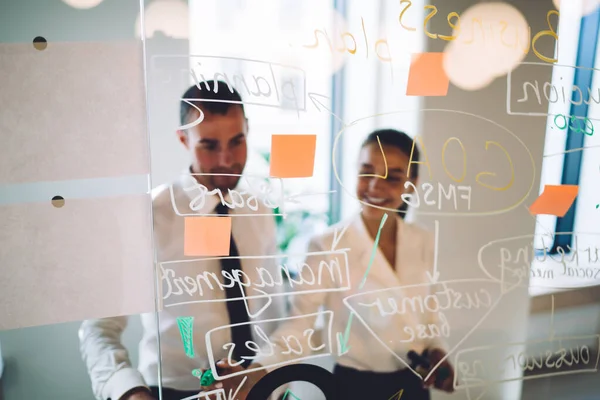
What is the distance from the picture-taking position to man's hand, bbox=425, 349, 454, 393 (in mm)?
970

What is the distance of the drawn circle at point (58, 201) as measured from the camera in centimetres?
79

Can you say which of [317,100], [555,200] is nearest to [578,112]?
[555,200]

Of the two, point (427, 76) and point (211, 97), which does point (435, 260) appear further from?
point (211, 97)

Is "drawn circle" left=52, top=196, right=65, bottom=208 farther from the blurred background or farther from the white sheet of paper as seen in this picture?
the blurred background

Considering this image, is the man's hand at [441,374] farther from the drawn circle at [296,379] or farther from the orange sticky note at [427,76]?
the orange sticky note at [427,76]

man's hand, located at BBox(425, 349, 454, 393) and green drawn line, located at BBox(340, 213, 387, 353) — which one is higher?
green drawn line, located at BBox(340, 213, 387, 353)

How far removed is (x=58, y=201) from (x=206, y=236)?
274 millimetres

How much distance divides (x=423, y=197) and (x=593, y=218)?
1.39ft

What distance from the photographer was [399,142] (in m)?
0.86

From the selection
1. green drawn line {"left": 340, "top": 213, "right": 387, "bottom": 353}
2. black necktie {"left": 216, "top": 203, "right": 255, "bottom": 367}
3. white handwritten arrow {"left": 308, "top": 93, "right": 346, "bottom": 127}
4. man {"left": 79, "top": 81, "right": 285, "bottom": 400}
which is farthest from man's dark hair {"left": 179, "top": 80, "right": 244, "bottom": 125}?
green drawn line {"left": 340, "top": 213, "right": 387, "bottom": 353}

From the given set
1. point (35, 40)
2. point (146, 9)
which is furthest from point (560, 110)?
point (35, 40)

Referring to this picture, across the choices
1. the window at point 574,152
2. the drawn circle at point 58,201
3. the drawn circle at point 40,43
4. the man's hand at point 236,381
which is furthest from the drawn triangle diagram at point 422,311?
the drawn circle at point 40,43

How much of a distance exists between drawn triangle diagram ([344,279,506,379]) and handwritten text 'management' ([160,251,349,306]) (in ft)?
0.22

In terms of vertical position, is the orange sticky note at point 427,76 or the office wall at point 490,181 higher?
the orange sticky note at point 427,76
